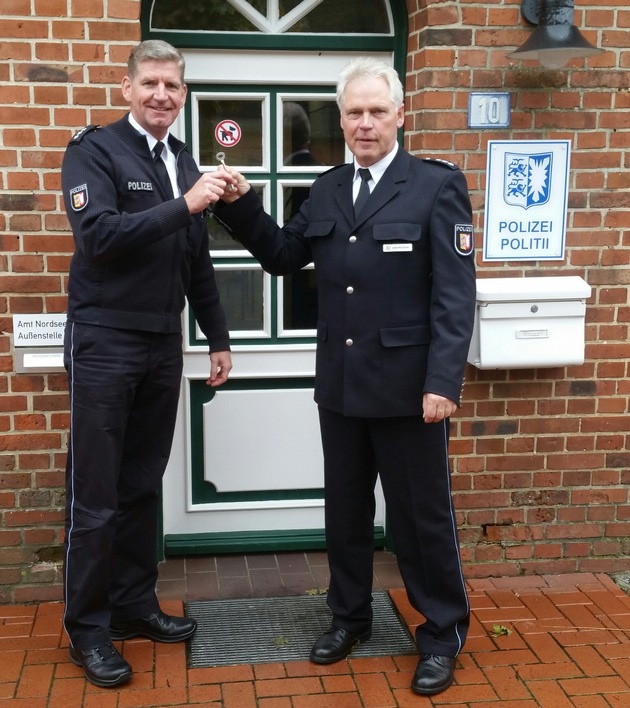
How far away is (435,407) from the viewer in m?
3.17

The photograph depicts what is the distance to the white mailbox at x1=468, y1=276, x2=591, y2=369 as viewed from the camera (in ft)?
13.1

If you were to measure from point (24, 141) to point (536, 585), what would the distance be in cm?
302

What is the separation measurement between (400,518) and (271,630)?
0.83m

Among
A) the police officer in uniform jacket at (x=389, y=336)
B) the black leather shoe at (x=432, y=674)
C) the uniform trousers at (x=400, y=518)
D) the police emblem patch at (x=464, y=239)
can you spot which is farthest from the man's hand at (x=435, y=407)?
the black leather shoe at (x=432, y=674)

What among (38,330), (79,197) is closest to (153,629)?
(38,330)

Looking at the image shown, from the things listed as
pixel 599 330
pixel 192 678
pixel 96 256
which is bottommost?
pixel 192 678

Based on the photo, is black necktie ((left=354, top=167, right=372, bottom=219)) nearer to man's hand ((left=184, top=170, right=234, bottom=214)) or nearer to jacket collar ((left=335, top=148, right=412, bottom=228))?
jacket collar ((left=335, top=148, right=412, bottom=228))

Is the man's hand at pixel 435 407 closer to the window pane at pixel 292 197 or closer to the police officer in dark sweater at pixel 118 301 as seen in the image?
the police officer in dark sweater at pixel 118 301

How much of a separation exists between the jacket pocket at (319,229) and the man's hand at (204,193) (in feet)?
1.32

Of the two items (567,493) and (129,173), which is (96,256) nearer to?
(129,173)

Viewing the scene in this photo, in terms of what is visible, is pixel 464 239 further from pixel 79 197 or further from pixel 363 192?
pixel 79 197

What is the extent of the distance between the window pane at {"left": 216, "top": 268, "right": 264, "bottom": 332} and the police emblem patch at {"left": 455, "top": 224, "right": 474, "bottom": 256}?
1.39 metres

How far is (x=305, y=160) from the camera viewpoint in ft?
14.2

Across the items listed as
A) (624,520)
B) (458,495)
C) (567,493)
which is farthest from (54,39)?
(624,520)
